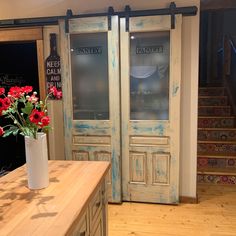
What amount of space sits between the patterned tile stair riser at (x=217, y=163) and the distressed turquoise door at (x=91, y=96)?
4.77ft

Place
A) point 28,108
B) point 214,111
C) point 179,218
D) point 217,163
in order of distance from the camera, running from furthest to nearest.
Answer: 1. point 214,111
2. point 217,163
3. point 179,218
4. point 28,108

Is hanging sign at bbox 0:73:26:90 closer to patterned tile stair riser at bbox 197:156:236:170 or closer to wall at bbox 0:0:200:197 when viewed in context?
wall at bbox 0:0:200:197

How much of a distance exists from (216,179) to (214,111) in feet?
4.95

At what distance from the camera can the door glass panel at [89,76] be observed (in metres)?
3.29

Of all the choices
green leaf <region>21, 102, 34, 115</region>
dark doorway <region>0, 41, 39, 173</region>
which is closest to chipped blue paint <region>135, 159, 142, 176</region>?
green leaf <region>21, 102, 34, 115</region>

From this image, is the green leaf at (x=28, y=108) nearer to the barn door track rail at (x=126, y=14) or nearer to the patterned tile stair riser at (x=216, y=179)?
the barn door track rail at (x=126, y=14)

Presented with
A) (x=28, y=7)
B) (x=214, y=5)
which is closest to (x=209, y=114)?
(x=214, y=5)

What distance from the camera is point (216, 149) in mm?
4293

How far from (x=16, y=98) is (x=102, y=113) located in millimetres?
1778

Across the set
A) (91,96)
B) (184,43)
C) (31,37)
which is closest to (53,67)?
(31,37)

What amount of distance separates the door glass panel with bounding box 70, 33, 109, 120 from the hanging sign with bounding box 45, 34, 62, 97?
0.89 feet

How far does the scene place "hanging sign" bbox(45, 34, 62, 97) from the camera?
11.3 feet

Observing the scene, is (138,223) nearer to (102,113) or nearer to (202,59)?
(102,113)

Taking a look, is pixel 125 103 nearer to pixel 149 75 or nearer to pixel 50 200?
pixel 149 75
